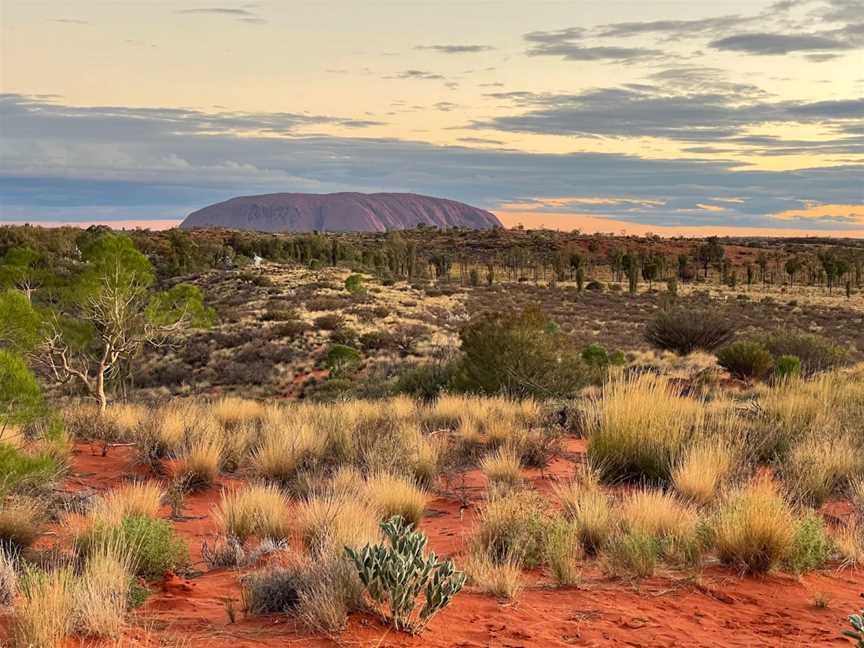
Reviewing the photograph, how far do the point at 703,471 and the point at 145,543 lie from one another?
532 cm

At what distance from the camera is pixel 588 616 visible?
16.4ft

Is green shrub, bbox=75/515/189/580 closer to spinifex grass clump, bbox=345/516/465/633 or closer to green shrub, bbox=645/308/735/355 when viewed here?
spinifex grass clump, bbox=345/516/465/633

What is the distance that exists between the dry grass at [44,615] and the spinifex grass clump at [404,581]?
59.5 inches

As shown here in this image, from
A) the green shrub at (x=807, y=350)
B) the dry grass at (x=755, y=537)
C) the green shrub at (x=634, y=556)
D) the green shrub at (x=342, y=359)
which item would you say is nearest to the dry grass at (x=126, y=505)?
the green shrub at (x=634, y=556)

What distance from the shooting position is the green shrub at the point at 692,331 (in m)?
29.9

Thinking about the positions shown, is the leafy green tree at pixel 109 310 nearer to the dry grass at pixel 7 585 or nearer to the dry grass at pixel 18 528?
the dry grass at pixel 18 528

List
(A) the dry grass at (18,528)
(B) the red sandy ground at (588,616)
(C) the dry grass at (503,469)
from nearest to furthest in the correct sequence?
(B) the red sandy ground at (588,616) → (A) the dry grass at (18,528) → (C) the dry grass at (503,469)

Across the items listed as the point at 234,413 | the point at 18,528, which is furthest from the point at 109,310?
the point at 18,528

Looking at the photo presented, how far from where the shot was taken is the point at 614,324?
48188 mm

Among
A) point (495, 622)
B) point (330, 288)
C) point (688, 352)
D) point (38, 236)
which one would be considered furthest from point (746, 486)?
point (38, 236)

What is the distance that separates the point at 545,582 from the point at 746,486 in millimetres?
3043

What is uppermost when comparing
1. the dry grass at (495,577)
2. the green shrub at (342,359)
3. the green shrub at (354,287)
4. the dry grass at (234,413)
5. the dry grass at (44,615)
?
the green shrub at (354,287)

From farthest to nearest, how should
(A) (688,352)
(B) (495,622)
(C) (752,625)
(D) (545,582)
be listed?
1. (A) (688,352)
2. (D) (545,582)
3. (C) (752,625)
4. (B) (495,622)

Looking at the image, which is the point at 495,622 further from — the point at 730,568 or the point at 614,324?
the point at 614,324
